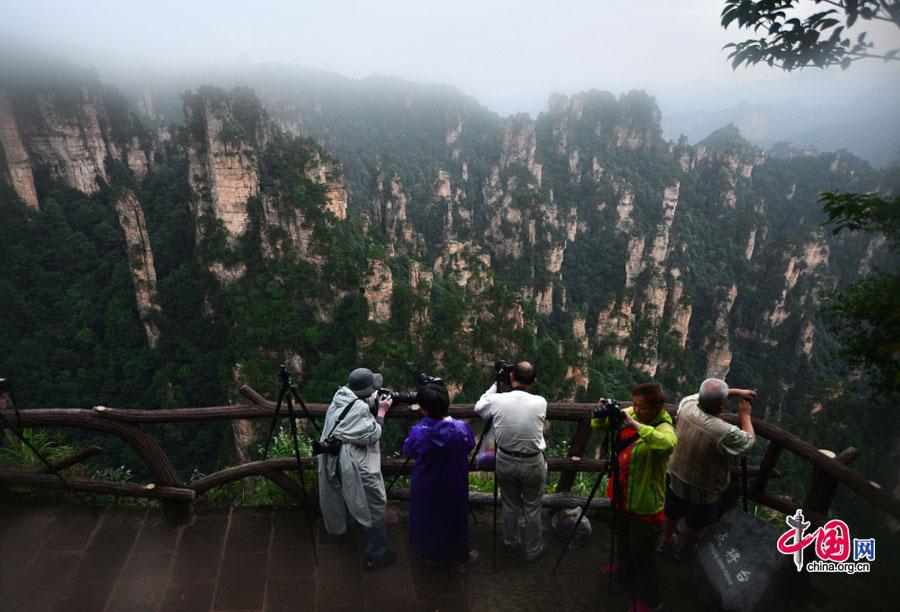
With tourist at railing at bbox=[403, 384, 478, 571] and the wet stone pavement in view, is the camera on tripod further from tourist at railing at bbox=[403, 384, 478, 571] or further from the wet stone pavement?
the wet stone pavement

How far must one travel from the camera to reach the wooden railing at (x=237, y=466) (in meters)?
3.33

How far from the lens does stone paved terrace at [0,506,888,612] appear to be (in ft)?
9.84

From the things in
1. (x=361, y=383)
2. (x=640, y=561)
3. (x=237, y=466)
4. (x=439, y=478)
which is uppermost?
(x=361, y=383)

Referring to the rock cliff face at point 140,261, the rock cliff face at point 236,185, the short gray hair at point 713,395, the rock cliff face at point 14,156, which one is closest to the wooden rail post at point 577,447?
the short gray hair at point 713,395

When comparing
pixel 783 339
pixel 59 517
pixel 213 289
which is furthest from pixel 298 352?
pixel 783 339

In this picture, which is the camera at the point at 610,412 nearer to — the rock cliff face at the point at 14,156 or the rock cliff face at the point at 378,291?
the rock cliff face at the point at 378,291

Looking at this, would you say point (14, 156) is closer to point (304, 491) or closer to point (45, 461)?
point (45, 461)

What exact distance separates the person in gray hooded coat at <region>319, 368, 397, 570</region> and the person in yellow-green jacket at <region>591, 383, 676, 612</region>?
1582 mm

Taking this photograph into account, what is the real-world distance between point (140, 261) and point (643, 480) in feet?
110

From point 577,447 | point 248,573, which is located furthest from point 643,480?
point 248,573

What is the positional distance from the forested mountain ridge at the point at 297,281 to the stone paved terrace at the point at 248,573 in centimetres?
2182

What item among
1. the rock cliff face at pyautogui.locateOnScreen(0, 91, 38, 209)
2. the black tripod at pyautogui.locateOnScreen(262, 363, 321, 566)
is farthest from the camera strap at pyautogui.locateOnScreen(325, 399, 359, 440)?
the rock cliff face at pyautogui.locateOnScreen(0, 91, 38, 209)

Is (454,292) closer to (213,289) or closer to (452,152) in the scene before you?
(213,289)

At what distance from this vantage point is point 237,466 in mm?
3584
